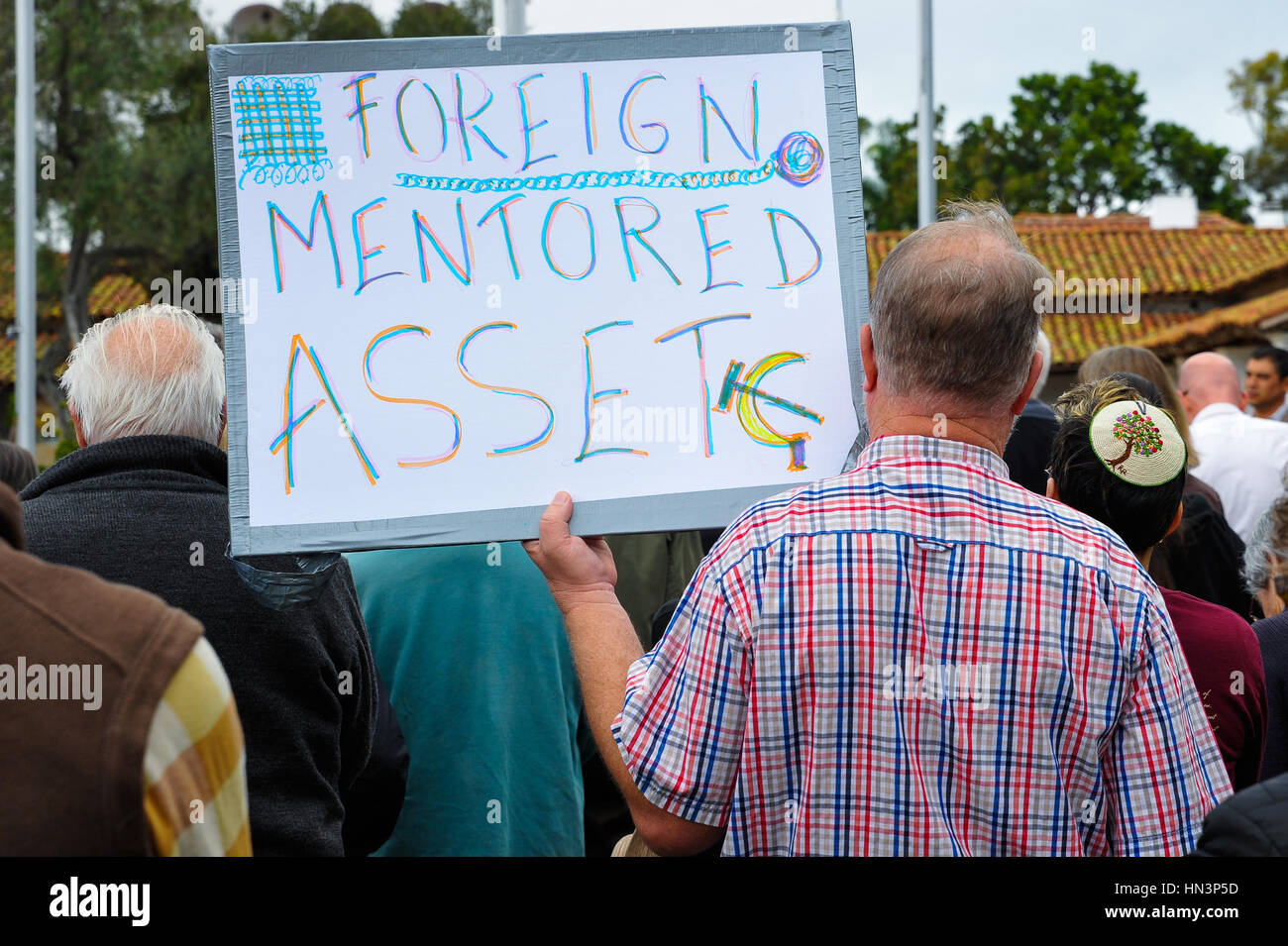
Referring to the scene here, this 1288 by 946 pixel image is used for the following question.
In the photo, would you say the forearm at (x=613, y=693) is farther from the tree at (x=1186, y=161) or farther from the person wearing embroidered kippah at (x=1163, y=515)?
the tree at (x=1186, y=161)

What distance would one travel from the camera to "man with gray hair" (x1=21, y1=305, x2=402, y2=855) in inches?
84.7

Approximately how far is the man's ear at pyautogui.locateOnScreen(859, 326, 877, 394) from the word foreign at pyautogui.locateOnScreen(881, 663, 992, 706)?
1.34 ft

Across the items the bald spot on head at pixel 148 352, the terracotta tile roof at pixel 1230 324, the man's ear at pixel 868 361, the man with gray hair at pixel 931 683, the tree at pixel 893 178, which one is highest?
the tree at pixel 893 178

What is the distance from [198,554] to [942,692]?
50.1 inches

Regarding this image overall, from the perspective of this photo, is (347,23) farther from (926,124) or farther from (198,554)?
(198,554)

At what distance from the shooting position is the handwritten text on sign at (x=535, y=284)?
6.51 feet

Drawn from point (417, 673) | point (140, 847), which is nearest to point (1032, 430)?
point (417, 673)

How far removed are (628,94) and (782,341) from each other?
47 cm

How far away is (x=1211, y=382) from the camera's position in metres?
5.21

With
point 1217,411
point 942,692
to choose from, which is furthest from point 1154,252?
point 942,692

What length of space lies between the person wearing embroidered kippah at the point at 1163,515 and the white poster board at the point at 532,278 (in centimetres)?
64

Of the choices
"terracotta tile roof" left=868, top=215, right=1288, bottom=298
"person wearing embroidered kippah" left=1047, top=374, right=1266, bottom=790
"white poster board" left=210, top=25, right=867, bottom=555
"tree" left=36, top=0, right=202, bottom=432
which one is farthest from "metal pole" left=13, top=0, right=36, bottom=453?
"terracotta tile roof" left=868, top=215, right=1288, bottom=298
